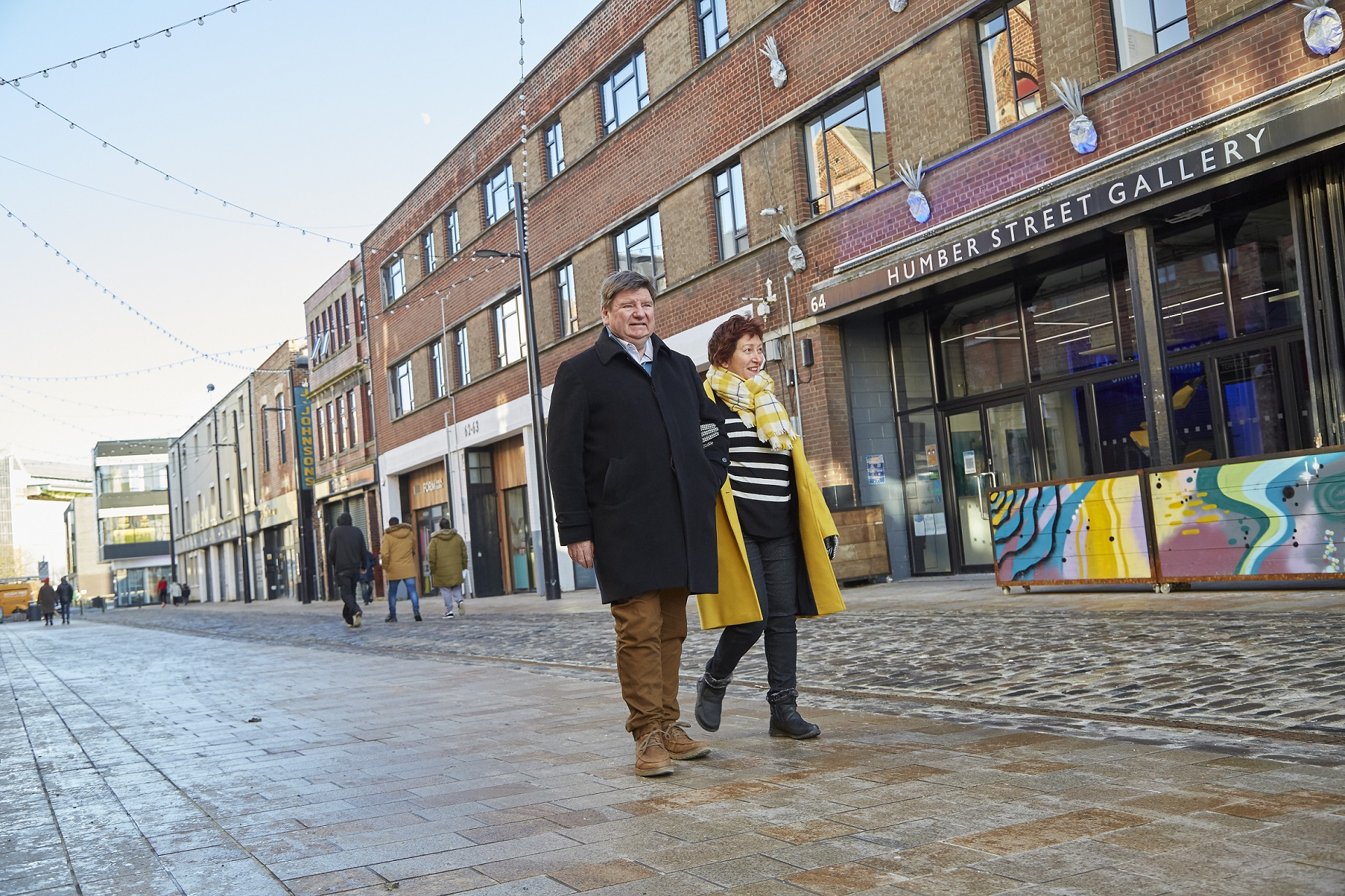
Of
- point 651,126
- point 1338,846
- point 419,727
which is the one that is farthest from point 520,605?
point 1338,846

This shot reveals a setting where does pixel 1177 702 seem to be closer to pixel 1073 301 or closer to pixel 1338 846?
pixel 1338 846

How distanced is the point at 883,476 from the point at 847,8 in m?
6.47

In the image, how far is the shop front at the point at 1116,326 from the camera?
433 inches

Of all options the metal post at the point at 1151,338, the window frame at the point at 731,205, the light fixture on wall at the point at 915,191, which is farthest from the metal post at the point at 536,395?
the metal post at the point at 1151,338

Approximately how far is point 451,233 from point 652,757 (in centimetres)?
2715

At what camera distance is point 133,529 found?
91.1 metres

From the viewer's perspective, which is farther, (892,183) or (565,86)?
(565,86)

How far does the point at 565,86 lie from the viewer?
23.7 m

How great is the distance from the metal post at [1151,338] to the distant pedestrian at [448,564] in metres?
11.7

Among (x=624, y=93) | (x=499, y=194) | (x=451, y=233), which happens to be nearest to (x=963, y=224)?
(x=624, y=93)

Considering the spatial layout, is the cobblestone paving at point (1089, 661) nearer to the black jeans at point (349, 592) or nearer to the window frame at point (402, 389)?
the black jeans at point (349, 592)

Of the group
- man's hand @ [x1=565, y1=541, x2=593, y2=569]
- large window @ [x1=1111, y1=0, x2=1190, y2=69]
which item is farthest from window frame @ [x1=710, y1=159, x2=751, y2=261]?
man's hand @ [x1=565, y1=541, x2=593, y2=569]

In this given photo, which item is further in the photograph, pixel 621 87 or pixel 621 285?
pixel 621 87

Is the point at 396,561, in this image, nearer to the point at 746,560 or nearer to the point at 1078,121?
the point at 1078,121
